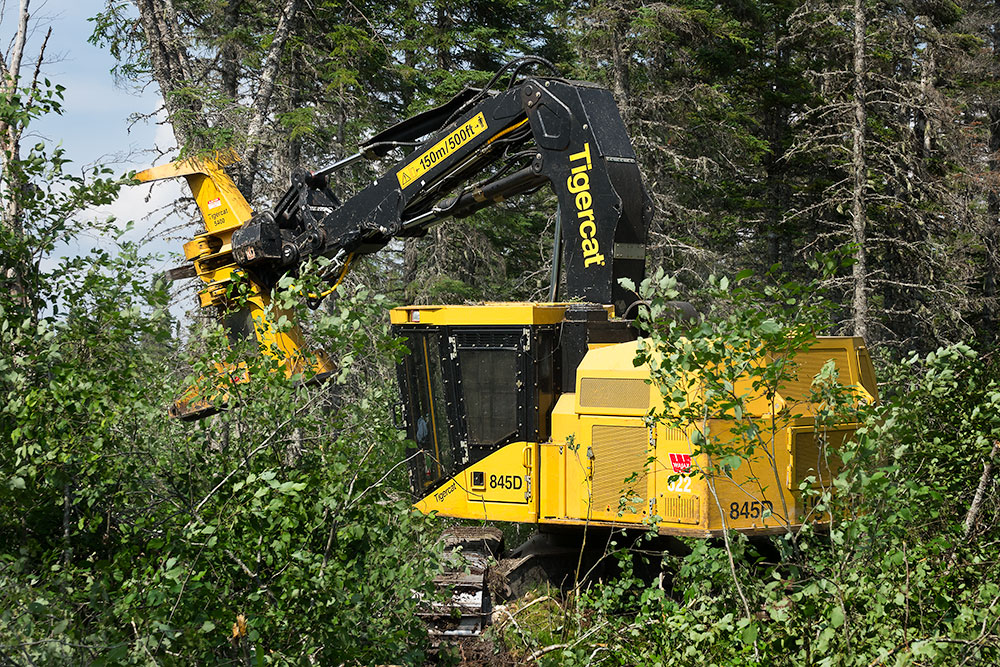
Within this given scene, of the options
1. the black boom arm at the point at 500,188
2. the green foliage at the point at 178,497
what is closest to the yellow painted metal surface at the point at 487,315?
the black boom arm at the point at 500,188

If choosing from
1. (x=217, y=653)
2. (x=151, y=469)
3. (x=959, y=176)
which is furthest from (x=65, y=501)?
(x=959, y=176)

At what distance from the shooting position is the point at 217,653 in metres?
5.10

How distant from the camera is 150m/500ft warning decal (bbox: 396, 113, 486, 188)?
9016mm

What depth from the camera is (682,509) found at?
7184 millimetres

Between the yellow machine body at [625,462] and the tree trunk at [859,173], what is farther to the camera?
the tree trunk at [859,173]

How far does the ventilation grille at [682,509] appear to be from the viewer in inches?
281

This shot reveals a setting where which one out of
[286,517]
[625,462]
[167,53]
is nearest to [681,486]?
[625,462]

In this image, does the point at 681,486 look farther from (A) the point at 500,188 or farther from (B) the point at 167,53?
(B) the point at 167,53

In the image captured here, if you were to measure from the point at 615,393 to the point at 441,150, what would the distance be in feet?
11.0

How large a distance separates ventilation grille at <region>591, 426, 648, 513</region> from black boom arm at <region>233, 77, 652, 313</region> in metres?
1.23

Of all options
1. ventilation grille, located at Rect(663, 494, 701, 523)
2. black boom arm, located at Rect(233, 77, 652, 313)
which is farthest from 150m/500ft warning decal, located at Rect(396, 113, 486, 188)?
ventilation grille, located at Rect(663, 494, 701, 523)

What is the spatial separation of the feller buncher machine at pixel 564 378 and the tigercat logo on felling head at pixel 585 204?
1 centimetres

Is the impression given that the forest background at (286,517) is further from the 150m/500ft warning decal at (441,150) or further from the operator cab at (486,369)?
the 150m/500ft warning decal at (441,150)

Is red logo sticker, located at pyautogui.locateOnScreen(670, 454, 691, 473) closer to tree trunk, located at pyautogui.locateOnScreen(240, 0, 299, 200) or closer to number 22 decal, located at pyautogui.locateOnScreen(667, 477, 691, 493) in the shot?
number 22 decal, located at pyautogui.locateOnScreen(667, 477, 691, 493)
